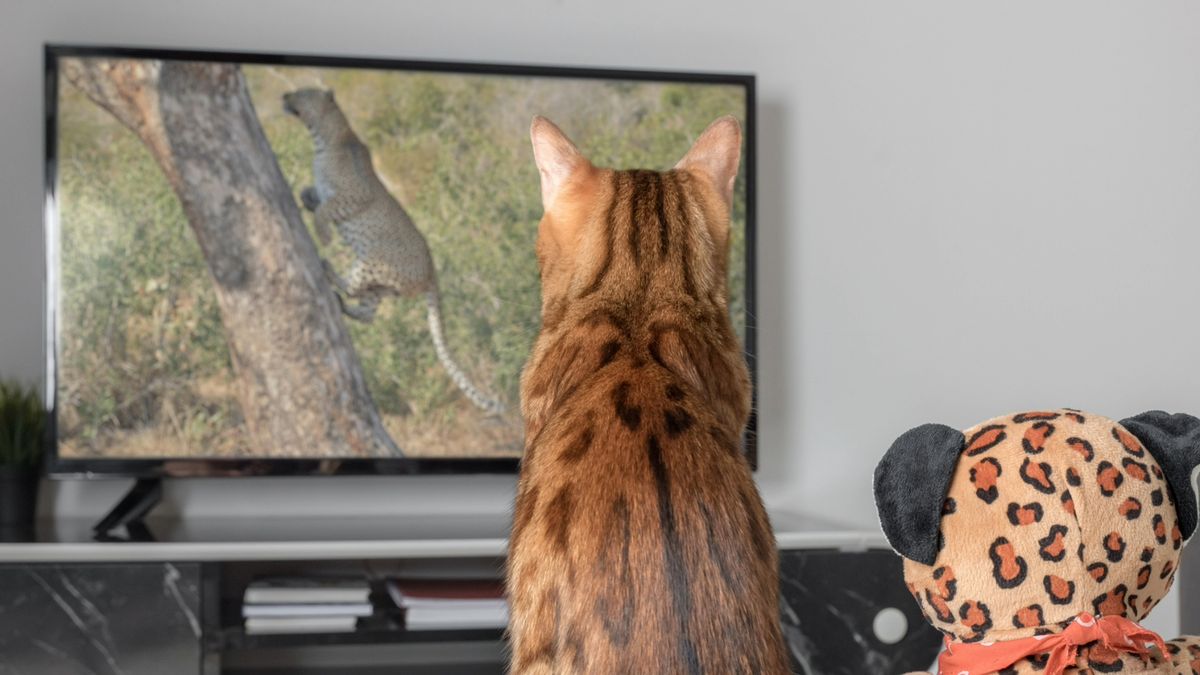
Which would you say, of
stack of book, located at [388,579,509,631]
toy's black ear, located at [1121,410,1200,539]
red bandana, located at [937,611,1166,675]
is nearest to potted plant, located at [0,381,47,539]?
stack of book, located at [388,579,509,631]

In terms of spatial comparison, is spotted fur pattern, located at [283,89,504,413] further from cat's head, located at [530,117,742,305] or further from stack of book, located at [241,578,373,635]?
cat's head, located at [530,117,742,305]

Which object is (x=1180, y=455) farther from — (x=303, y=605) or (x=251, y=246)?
(x=251, y=246)

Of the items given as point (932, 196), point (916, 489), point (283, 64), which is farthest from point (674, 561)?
point (932, 196)

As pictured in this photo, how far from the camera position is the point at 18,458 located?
99.6 inches

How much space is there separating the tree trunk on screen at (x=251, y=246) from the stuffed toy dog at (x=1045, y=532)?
154 centimetres

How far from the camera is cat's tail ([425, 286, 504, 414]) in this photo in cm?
267

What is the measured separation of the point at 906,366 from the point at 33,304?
2029mm

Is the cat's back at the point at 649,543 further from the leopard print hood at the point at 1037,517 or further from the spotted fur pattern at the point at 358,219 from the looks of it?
the spotted fur pattern at the point at 358,219

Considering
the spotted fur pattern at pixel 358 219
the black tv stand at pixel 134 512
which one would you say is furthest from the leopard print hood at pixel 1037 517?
the black tv stand at pixel 134 512

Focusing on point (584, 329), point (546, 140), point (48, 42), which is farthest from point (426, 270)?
point (584, 329)

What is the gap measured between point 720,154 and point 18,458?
1736 mm

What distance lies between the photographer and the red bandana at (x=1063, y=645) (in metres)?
1.28

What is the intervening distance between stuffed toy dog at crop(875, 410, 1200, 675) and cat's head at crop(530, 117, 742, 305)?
0.32 meters

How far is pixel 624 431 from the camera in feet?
3.84
